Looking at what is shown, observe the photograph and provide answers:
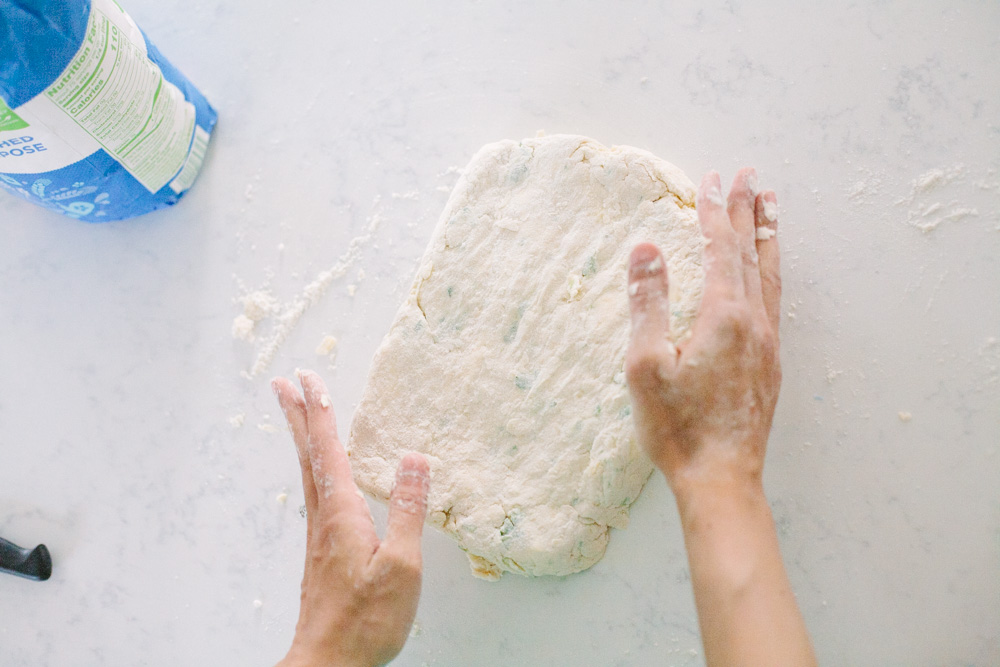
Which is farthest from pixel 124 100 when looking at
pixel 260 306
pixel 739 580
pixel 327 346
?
pixel 739 580

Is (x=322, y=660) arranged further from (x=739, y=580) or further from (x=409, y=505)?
(x=739, y=580)

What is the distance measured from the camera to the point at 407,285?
1545 millimetres

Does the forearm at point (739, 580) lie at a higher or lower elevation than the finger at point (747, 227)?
lower

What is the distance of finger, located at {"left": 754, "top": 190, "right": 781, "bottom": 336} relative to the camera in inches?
49.6

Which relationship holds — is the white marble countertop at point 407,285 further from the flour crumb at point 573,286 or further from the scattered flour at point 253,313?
the flour crumb at point 573,286

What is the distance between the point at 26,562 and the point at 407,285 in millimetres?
1165

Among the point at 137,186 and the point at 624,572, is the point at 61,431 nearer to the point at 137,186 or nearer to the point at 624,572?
the point at 137,186

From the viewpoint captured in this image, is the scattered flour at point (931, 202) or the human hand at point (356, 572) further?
the scattered flour at point (931, 202)

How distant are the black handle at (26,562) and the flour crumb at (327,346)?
870mm

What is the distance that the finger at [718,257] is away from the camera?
1.13 m

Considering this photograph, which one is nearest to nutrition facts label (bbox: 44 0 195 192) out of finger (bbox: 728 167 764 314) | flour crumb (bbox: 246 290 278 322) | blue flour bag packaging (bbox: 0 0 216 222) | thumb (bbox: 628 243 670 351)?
blue flour bag packaging (bbox: 0 0 216 222)

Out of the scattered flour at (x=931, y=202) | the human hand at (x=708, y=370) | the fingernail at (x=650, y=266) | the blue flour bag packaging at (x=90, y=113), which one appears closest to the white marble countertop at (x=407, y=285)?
the scattered flour at (x=931, y=202)

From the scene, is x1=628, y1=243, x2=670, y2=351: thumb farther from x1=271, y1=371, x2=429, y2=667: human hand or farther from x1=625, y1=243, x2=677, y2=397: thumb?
x1=271, y1=371, x2=429, y2=667: human hand

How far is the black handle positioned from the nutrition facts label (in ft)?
3.12
